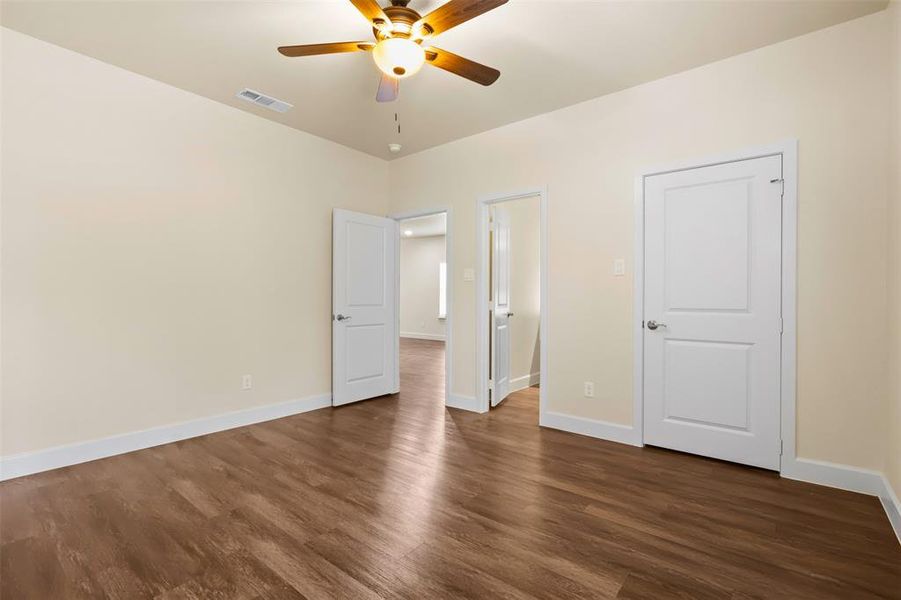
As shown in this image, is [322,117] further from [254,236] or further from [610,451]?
[610,451]

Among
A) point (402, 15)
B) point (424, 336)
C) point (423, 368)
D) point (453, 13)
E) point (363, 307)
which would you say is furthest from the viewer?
point (424, 336)

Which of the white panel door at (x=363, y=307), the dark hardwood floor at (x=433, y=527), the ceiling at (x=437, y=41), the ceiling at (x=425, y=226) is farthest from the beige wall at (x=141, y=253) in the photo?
the ceiling at (x=425, y=226)

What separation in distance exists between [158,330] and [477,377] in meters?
2.77

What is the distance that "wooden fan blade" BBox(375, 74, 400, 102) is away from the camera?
2547 mm

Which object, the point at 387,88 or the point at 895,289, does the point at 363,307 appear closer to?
the point at 387,88

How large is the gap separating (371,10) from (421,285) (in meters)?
9.30

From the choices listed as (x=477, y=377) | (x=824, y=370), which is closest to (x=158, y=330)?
(x=477, y=377)

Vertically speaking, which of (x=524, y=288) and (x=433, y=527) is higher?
(x=524, y=288)

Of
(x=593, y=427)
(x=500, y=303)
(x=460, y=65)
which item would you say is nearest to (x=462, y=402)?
(x=500, y=303)

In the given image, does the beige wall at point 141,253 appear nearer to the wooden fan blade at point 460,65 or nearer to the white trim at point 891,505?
the wooden fan blade at point 460,65

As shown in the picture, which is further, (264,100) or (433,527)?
(264,100)

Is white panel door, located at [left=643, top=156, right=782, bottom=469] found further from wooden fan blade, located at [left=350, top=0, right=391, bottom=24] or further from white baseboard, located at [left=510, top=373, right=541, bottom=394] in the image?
wooden fan blade, located at [left=350, top=0, right=391, bottom=24]

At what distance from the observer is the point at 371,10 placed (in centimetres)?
206

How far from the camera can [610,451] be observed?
322 centimetres
